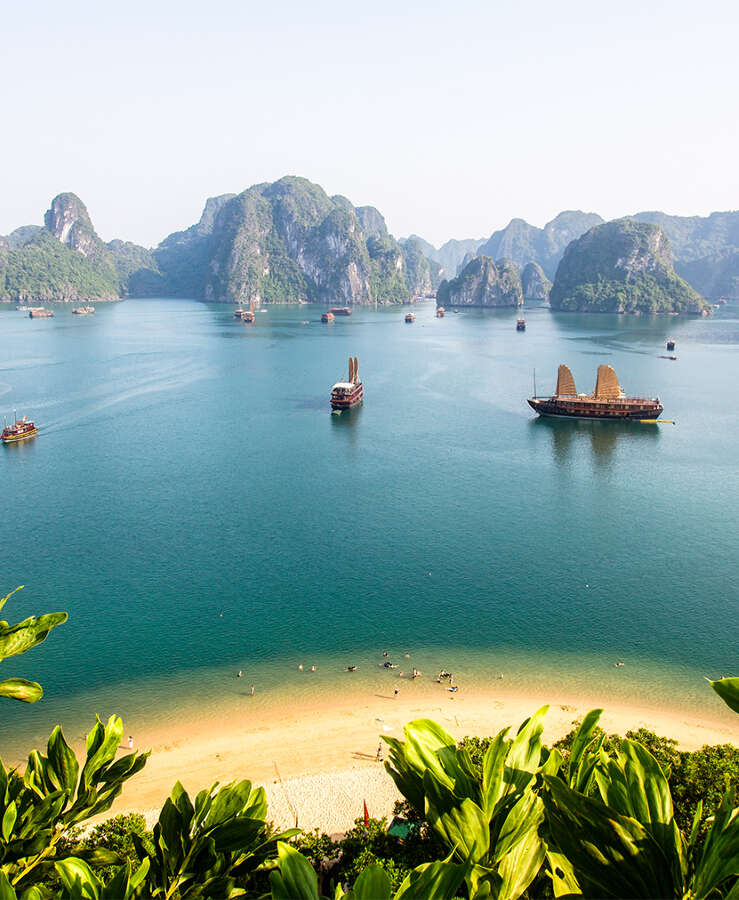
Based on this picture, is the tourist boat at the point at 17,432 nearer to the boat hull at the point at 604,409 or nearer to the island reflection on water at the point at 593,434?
the island reflection on water at the point at 593,434

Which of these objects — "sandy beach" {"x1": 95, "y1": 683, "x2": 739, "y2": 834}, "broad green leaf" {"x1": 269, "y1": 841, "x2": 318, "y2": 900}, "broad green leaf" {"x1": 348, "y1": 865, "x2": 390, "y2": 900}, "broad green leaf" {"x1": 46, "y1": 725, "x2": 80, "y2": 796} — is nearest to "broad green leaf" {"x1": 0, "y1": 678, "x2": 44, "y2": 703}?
"broad green leaf" {"x1": 46, "y1": 725, "x2": 80, "y2": 796}

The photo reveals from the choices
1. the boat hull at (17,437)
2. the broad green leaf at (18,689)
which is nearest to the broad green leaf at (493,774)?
the broad green leaf at (18,689)

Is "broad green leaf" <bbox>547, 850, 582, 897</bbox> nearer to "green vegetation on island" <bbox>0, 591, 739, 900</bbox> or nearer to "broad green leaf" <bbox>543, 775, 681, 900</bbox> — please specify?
"green vegetation on island" <bbox>0, 591, 739, 900</bbox>

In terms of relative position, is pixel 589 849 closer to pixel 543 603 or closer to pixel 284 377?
pixel 543 603

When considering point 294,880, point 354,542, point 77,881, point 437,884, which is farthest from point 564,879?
point 354,542

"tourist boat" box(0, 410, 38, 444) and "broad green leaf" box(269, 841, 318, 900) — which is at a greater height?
"broad green leaf" box(269, 841, 318, 900)

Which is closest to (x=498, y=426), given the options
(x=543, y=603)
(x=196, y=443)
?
(x=196, y=443)
